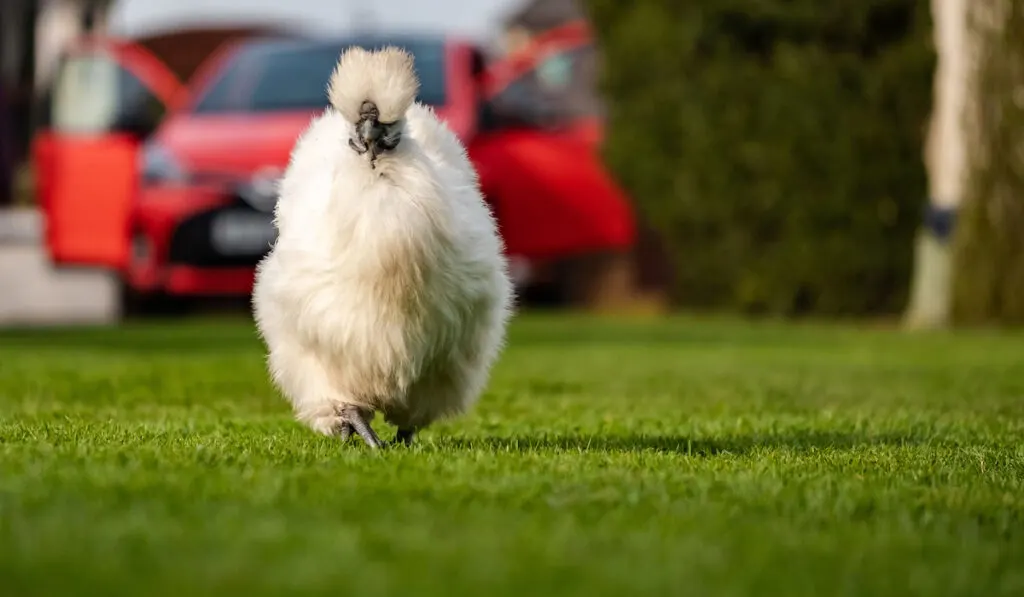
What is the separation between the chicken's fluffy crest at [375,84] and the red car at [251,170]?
9776mm

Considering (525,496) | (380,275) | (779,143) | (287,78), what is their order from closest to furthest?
1. (525,496)
2. (380,275)
3. (287,78)
4. (779,143)

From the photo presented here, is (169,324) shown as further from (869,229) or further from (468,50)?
(869,229)

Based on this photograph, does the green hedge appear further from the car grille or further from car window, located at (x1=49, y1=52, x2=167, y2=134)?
car window, located at (x1=49, y1=52, x2=167, y2=134)

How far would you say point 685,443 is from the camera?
25.4 feet

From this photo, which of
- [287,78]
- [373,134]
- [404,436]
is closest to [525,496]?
[373,134]

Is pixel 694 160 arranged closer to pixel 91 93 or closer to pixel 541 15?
pixel 91 93

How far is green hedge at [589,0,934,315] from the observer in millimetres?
17656

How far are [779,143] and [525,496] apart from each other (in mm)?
12753

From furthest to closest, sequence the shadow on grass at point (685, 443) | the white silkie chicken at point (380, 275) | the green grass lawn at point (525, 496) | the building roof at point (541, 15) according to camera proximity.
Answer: the building roof at point (541, 15)
the shadow on grass at point (685, 443)
the white silkie chicken at point (380, 275)
the green grass lawn at point (525, 496)

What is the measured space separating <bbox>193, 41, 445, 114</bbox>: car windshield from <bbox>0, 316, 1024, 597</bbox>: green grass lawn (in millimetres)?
6833

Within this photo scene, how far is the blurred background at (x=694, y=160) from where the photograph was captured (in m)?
17.1

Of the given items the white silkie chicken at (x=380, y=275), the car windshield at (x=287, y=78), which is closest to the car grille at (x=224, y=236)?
the car windshield at (x=287, y=78)

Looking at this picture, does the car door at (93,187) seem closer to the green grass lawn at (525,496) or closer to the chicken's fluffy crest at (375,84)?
the green grass lawn at (525,496)

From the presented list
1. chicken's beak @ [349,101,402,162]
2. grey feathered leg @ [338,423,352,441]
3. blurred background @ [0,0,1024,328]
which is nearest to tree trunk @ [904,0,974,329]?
blurred background @ [0,0,1024,328]
